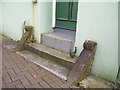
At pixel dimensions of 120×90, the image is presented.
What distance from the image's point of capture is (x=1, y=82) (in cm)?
212

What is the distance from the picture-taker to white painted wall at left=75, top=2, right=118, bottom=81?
6.74ft

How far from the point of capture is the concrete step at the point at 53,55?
249 cm

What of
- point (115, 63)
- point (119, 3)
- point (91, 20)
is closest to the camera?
point (119, 3)

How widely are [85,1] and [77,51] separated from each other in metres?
0.94

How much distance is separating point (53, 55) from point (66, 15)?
1319 millimetres

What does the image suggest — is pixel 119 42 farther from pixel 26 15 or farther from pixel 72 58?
pixel 26 15

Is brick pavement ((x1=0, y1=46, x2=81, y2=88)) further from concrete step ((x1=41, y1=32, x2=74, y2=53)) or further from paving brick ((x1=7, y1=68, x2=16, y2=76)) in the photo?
concrete step ((x1=41, y1=32, x2=74, y2=53))

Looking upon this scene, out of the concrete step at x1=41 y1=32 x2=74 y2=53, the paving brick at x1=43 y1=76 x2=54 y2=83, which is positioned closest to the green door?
the concrete step at x1=41 y1=32 x2=74 y2=53

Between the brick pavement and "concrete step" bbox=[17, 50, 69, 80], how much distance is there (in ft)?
0.26

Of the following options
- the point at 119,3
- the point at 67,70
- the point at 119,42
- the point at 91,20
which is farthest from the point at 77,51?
the point at 119,3

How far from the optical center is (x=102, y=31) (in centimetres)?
219

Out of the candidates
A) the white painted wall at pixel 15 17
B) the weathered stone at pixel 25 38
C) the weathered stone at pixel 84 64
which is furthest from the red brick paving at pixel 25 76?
the white painted wall at pixel 15 17

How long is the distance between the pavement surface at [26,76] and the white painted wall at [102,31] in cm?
67

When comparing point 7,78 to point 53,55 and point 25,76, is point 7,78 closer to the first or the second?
point 25,76
